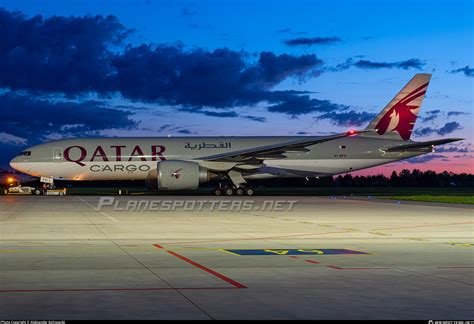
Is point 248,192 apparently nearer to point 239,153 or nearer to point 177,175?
point 239,153

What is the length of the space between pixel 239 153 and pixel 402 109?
39.2 feet

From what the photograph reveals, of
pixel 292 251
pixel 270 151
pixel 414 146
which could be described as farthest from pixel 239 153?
pixel 292 251

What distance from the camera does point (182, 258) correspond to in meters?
11.2

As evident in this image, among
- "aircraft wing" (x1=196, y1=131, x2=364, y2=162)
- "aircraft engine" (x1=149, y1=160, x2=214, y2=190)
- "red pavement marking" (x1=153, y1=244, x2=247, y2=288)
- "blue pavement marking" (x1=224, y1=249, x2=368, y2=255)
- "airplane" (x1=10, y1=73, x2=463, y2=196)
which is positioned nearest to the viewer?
"red pavement marking" (x1=153, y1=244, x2=247, y2=288)

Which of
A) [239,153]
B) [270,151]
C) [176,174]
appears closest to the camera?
[176,174]

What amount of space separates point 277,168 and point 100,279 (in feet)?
106

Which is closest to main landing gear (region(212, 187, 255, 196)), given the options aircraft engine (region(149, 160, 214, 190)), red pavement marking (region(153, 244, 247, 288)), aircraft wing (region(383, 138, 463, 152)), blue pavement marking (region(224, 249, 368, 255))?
aircraft engine (region(149, 160, 214, 190))

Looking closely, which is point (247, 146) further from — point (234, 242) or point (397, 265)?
point (397, 265)

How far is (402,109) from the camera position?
42.9m

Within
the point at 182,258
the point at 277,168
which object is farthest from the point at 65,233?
the point at 277,168

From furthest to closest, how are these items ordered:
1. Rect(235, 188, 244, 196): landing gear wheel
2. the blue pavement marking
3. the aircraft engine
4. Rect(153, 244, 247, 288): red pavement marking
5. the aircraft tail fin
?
the aircraft tail fin
Rect(235, 188, 244, 196): landing gear wheel
the aircraft engine
the blue pavement marking
Rect(153, 244, 247, 288): red pavement marking

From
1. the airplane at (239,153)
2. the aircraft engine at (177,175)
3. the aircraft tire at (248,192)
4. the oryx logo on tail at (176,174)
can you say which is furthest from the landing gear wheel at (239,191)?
the oryx logo on tail at (176,174)

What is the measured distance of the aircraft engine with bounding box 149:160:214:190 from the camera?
35500 mm

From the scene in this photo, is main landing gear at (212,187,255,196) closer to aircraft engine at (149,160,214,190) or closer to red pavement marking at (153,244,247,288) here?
aircraft engine at (149,160,214,190)
